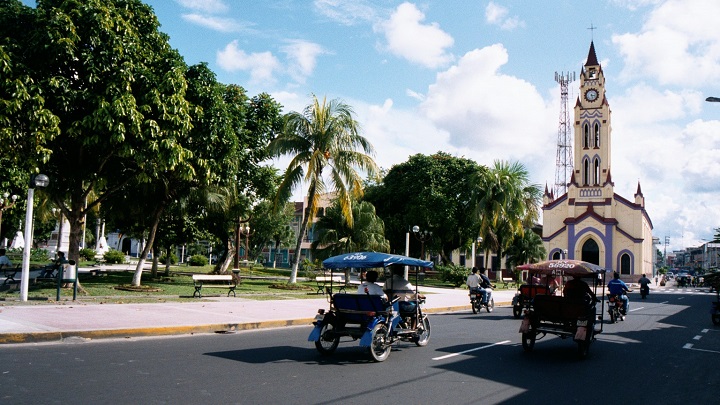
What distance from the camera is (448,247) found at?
2073 inches

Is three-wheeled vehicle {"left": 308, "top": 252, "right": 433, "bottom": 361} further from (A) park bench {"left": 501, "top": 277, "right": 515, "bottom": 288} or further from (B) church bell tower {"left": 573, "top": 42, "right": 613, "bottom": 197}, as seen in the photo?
(B) church bell tower {"left": 573, "top": 42, "right": 613, "bottom": 197}

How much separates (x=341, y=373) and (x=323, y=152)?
1808cm

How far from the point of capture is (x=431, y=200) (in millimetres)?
46844

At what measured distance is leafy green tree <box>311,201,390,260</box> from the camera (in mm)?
30859

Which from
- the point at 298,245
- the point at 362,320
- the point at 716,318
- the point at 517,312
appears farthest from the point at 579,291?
the point at 298,245

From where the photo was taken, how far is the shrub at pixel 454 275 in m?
37.7

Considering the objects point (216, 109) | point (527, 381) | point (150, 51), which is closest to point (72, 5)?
point (150, 51)

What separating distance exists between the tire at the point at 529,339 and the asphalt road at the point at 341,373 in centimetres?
15

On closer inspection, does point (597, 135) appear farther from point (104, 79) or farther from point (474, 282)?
point (104, 79)

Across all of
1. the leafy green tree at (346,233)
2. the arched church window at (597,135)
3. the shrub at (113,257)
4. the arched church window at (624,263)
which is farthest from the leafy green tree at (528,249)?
the shrub at (113,257)

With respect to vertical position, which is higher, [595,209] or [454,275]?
[595,209]

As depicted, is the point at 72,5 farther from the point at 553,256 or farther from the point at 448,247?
the point at 553,256

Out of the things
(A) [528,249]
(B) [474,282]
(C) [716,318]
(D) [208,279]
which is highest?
(A) [528,249]

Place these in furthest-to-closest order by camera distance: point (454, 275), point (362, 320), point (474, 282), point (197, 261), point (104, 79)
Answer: point (197, 261) → point (454, 275) → point (474, 282) → point (104, 79) → point (362, 320)
